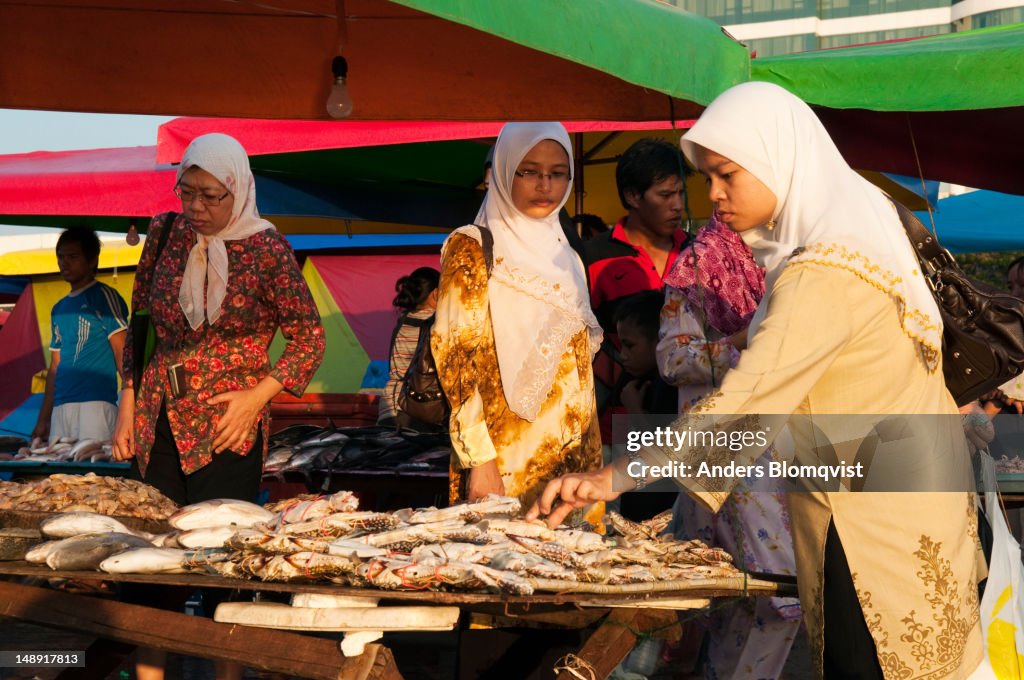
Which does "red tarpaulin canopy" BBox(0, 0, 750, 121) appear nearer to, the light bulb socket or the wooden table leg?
the light bulb socket

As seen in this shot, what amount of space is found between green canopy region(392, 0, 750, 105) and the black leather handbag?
88 cm

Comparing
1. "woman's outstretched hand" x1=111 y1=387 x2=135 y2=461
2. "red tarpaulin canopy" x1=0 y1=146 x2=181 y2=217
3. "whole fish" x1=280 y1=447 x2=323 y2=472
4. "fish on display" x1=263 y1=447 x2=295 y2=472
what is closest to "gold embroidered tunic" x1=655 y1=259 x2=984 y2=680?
"woman's outstretched hand" x1=111 y1=387 x2=135 y2=461

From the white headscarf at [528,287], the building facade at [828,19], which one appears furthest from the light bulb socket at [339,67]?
the building facade at [828,19]

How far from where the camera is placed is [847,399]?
234cm

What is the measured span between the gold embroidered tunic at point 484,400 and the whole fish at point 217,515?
58cm

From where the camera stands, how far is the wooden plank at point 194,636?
2402 millimetres

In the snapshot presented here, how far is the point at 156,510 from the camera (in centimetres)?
335

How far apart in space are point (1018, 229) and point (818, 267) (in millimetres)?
9953

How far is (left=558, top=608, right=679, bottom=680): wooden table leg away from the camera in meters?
2.47

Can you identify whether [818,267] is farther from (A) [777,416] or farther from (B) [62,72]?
(B) [62,72]

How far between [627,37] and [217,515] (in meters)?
1.67

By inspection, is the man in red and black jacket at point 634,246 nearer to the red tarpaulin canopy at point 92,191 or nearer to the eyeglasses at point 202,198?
the eyeglasses at point 202,198

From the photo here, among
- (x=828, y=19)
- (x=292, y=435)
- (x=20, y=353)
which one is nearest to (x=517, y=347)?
(x=292, y=435)

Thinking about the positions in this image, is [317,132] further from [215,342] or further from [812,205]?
[812,205]
